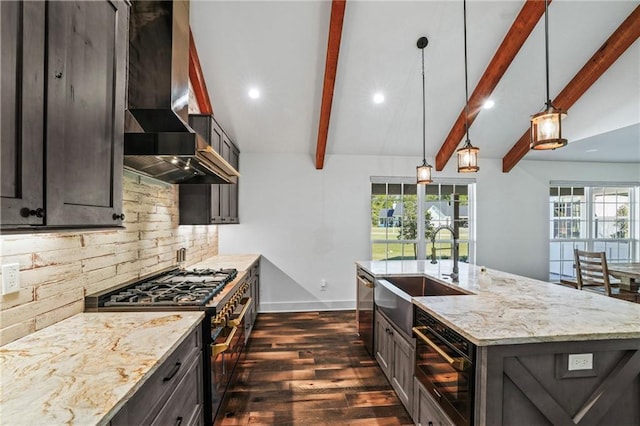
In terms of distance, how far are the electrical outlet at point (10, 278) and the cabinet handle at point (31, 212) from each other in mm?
594

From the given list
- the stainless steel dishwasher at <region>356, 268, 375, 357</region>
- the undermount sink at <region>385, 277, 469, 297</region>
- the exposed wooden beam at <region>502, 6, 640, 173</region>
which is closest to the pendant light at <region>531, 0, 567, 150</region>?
the undermount sink at <region>385, 277, 469, 297</region>

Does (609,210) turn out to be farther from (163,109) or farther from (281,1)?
(163,109)

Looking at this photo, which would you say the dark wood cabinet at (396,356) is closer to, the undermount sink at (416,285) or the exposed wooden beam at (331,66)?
the undermount sink at (416,285)

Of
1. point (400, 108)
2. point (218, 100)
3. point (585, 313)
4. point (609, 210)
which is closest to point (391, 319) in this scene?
→ point (585, 313)

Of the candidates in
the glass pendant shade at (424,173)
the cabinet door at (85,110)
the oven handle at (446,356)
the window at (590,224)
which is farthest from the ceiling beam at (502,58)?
the cabinet door at (85,110)

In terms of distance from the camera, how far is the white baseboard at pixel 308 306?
4.93 meters

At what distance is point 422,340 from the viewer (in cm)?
199

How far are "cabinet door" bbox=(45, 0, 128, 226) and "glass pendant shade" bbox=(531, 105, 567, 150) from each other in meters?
2.28

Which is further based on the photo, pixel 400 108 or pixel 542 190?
pixel 542 190

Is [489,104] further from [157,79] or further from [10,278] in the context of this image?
[10,278]

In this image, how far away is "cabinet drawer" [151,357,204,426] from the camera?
1.38m

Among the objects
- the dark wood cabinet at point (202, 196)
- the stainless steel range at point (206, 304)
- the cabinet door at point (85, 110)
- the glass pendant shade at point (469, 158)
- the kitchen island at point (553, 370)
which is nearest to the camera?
the cabinet door at point (85, 110)

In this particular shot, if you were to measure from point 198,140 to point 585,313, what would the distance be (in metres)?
2.39

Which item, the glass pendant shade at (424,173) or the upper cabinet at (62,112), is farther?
the glass pendant shade at (424,173)
